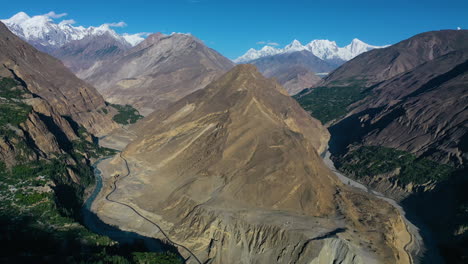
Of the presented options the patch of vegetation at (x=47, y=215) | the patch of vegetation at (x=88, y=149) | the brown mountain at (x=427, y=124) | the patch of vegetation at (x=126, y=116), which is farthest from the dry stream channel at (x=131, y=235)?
the patch of vegetation at (x=126, y=116)

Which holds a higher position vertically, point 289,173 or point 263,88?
point 263,88

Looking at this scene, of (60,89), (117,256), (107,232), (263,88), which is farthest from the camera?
(60,89)

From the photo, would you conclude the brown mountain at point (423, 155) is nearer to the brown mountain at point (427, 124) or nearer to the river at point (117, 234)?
the brown mountain at point (427, 124)

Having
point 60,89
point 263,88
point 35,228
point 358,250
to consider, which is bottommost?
point 358,250

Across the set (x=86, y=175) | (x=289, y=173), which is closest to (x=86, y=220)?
(x=86, y=175)

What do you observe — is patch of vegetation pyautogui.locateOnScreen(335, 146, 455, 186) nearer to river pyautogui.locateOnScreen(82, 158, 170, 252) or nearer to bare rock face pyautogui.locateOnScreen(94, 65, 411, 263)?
bare rock face pyautogui.locateOnScreen(94, 65, 411, 263)

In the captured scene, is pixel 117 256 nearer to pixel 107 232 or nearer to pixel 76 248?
pixel 76 248
